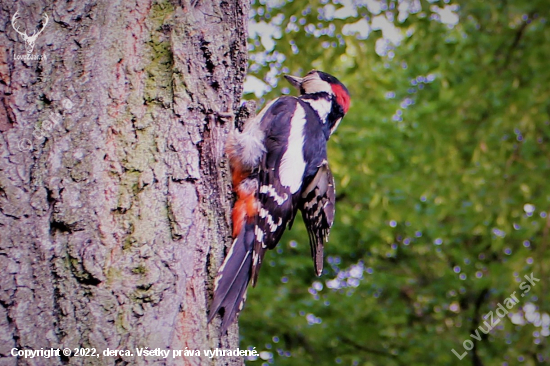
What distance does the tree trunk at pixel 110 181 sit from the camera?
1155mm

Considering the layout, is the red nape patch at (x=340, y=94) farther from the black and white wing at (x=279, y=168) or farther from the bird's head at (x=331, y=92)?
the black and white wing at (x=279, y=168)

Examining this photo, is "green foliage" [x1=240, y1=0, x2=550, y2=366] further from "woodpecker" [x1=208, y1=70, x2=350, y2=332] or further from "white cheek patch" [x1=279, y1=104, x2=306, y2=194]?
"white cheek patch" [x1=279, y1=104, x2=306, y2=194]

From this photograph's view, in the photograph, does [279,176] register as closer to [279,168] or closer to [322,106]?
[279,168]

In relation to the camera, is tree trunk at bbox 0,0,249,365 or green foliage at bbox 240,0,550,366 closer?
tree trunk at bbox 0,0,249,365

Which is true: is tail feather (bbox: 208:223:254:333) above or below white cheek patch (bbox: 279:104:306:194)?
below

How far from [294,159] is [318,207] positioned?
259 millimetres

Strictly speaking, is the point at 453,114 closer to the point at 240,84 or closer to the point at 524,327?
the point at 524,327

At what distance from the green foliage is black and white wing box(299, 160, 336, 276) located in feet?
4.21

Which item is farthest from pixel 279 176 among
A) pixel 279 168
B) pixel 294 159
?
pixel 294 159

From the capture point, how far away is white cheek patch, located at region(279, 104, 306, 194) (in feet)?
7.17

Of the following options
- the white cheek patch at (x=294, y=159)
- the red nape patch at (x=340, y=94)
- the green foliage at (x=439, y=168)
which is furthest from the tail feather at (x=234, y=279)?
the green foliage at (x=439, y=168)

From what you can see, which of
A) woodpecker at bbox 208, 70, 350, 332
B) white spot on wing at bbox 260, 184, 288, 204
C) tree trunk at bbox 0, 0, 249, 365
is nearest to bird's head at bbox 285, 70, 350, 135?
woodpecker at bbox 208, 70, 350, 332

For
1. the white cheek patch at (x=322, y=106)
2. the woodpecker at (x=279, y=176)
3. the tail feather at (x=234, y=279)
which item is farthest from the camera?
the white cheek patch at (x=322, y=106)

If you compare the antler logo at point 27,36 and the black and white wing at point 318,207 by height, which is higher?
the antler logo at point 27,36
